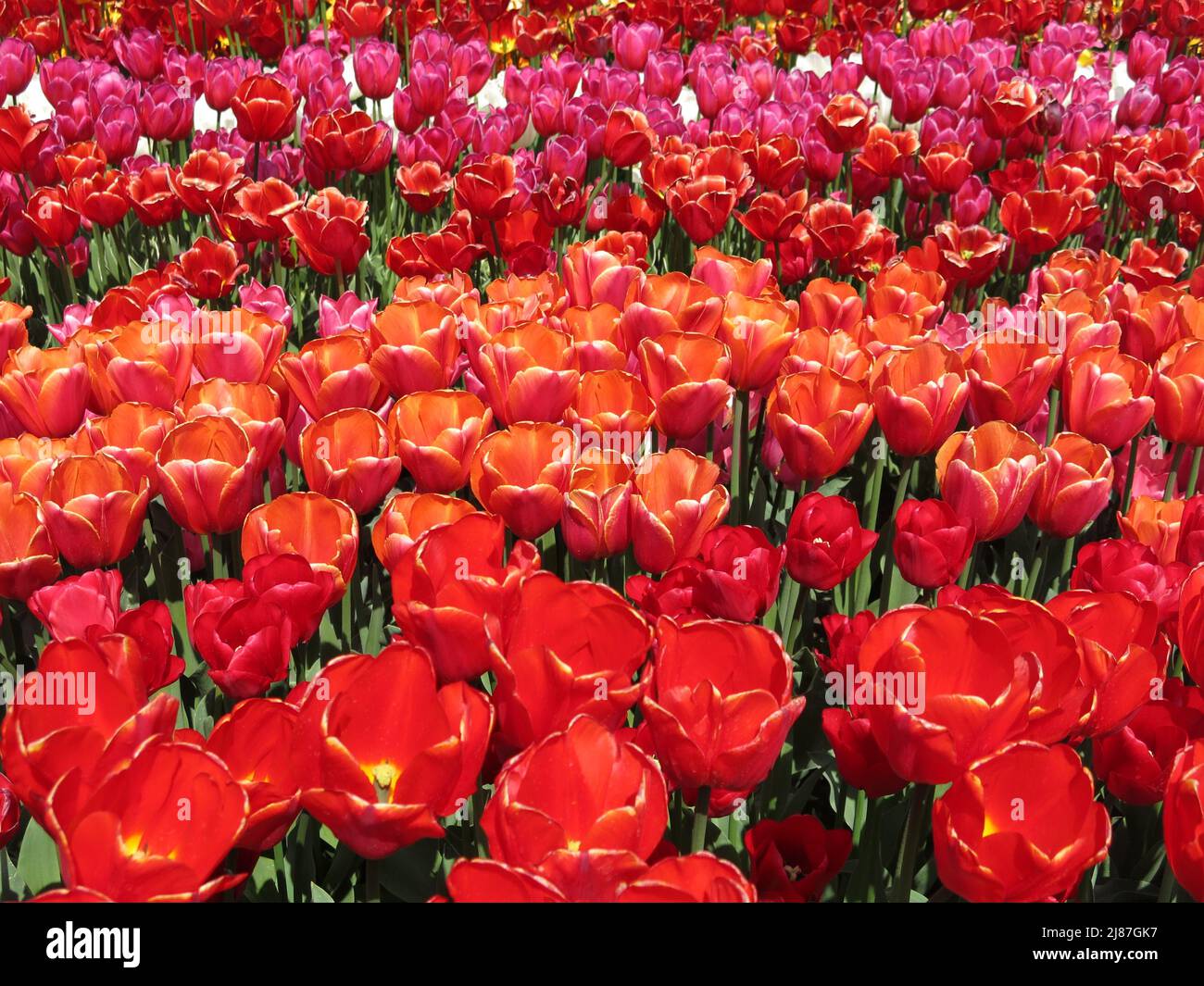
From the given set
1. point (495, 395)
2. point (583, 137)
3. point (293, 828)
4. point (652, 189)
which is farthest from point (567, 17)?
point (293, 828)

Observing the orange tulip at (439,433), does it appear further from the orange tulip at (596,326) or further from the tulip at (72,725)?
the tulip at (72,725)

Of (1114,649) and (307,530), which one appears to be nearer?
(1114,649)

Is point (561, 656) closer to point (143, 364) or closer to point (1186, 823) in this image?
point (1186, 823)

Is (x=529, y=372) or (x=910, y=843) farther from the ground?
(x=529, y=372)

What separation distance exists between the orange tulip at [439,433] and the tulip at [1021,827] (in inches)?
36.9

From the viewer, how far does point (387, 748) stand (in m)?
1.24

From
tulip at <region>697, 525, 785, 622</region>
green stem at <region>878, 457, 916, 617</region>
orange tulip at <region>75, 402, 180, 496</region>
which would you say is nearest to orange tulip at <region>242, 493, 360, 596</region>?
orange tulip at <region>75, 402, 180, 496</region>

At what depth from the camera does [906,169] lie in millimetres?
3990

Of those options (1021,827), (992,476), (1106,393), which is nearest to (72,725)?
(1021,827)

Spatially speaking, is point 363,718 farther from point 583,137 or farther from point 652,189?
point 583,137

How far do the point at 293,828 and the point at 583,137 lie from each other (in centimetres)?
306

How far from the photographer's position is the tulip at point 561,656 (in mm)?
1193

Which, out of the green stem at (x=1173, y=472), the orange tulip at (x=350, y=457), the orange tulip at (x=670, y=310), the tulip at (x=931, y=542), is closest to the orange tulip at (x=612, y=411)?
the orange tulip at (x=670, y=310)

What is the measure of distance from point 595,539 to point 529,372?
0.37m
